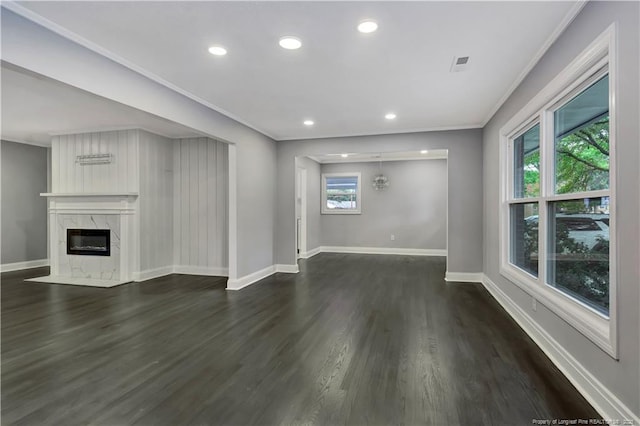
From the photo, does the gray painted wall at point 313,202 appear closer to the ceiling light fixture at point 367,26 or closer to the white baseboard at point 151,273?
the white baseboard at point 151,273

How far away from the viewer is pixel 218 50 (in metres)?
2.72

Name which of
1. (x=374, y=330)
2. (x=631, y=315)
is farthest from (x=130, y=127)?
(x=631, y=315)

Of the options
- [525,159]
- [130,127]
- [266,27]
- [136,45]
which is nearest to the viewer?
[266,27]

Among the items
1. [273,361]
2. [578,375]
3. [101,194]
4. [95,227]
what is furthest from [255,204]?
[578,375]

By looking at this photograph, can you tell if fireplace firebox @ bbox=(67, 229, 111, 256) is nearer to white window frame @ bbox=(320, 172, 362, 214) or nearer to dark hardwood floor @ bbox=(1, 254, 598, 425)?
dark hardwood floor @ bbox=(1, 254, 598, 425)

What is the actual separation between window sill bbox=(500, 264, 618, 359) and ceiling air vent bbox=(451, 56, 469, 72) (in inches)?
85.4

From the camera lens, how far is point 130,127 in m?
5.48

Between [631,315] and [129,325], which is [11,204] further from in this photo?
[631,315]

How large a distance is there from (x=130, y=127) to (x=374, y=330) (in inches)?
203

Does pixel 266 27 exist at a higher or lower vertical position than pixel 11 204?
higher

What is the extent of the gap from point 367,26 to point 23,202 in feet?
26.3

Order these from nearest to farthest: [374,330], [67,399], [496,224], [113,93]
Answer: [67,399], [113,93], [374,330], [496,224]

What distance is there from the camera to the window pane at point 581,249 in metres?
2.10

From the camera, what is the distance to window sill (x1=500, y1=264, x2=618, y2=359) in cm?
191
